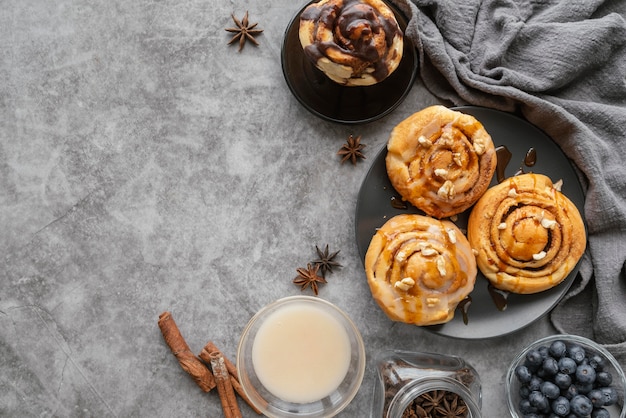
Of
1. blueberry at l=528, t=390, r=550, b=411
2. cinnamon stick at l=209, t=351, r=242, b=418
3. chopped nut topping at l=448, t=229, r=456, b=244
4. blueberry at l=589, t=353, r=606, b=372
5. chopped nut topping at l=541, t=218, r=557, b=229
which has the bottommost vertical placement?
cinnamon stick at l=209, t=351, r=242, b=418

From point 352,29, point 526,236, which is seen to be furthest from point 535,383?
point 352,29

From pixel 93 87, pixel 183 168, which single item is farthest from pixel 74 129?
pixel 183 168

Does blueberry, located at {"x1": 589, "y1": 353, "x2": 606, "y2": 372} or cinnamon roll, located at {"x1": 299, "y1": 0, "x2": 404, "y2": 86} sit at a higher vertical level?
cinnamon roll, located at {"x1": 299, "y1": 0, "x2": 404, "y2": 86}

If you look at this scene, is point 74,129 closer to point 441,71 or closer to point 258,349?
point 258,349

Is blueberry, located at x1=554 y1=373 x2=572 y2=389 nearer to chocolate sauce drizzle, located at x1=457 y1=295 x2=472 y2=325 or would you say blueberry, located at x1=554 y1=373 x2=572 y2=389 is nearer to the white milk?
chocolate sauce drizzle, located at x1=457 y1=295 x2=472 y2=325

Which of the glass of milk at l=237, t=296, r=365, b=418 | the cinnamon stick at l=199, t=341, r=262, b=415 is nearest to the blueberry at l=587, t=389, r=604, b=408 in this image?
the glass of milk at l=237, t=296, r=365, b=418

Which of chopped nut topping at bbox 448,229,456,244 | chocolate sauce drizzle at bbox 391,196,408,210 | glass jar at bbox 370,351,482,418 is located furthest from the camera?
chocolate sauce drizzle at bbox 391,196,408,210

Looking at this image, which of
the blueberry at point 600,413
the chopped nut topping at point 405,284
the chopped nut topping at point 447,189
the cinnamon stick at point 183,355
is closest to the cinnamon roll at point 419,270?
the chopped nut topping at point 405,284
